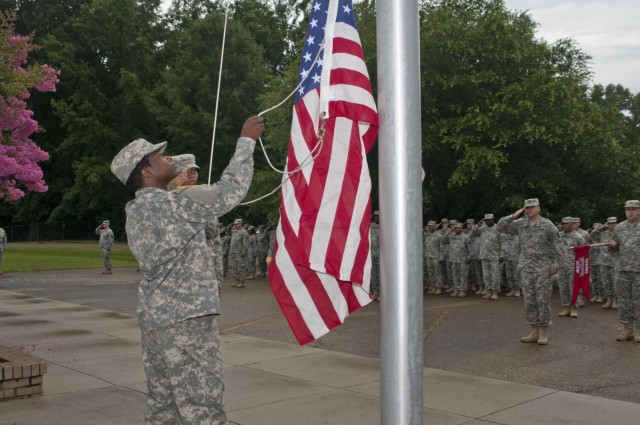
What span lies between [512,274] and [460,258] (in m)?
1.37

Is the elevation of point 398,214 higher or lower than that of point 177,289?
higher

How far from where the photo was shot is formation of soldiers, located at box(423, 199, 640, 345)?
10609 mm

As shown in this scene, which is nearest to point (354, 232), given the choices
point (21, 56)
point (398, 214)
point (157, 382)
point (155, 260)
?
point (398, 214)

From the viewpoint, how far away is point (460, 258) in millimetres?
18078

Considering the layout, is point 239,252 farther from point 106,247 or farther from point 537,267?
point 537,267

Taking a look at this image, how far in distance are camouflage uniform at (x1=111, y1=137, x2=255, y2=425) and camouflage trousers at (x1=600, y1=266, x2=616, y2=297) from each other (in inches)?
522

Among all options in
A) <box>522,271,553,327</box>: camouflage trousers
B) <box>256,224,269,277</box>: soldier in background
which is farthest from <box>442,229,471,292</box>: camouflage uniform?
<box>256,224,269,277</box>: soldier in background

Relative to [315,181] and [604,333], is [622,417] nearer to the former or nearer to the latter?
[315,181]

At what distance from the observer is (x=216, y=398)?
12.9 ft

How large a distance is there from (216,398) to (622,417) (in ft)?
13.2

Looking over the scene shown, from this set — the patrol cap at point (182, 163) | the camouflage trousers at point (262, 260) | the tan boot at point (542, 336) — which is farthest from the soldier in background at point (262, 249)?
the patrol cap at point (182, 163)

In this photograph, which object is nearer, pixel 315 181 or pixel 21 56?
pixel 315 181

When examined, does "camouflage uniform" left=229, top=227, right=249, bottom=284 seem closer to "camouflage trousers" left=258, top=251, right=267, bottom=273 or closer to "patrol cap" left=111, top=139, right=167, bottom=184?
"camouflage trousers" left=258, top=251, right=267, bottom=273

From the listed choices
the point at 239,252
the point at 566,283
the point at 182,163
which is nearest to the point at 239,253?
the point at 239,252
